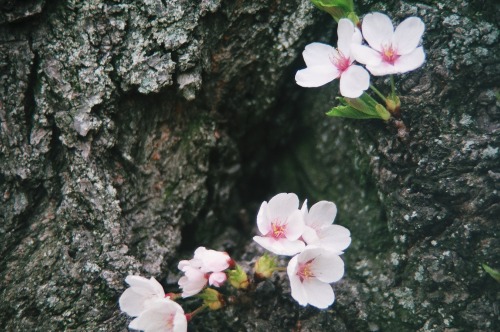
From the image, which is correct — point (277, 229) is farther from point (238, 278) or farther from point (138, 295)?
point (138, 295)

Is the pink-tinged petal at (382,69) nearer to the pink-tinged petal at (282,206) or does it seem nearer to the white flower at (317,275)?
the pink-tinged petal at (282,206)

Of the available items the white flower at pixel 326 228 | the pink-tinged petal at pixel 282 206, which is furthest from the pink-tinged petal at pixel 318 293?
the pink-tinged petal at pixel 282 206

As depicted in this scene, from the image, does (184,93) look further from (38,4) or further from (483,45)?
(483,45)

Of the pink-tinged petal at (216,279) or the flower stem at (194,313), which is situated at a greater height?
the pink-tinged petal at (216,279)

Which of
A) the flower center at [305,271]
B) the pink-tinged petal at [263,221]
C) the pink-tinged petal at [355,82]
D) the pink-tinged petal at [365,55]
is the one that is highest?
the pink-tinged petal at [365,55]

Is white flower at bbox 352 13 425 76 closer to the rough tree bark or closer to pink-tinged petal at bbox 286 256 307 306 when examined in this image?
the rough tree bark

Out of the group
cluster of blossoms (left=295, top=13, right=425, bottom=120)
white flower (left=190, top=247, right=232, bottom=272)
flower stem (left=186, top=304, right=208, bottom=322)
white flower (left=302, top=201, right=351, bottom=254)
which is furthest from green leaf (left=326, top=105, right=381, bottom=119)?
flower stem (left=186, top=304, right=208, bottom=322)
